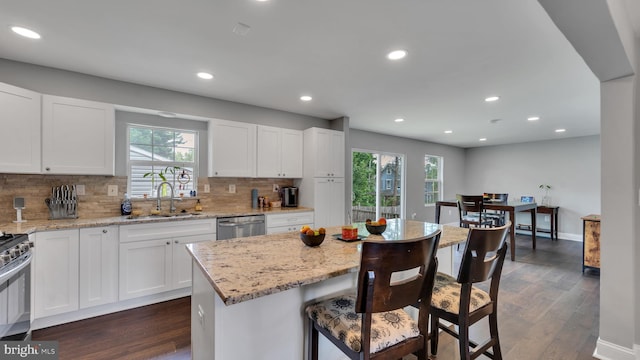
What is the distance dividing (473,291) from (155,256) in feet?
9.76

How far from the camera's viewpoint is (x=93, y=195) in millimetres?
3053

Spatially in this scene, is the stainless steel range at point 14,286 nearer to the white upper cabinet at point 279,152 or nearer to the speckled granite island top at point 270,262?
the speckled granite island top at point 270,262

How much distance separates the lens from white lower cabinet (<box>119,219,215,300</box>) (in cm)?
279

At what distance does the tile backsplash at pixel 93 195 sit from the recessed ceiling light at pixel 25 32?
137 centimetres

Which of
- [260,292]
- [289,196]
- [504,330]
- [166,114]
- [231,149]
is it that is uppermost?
[166,114]

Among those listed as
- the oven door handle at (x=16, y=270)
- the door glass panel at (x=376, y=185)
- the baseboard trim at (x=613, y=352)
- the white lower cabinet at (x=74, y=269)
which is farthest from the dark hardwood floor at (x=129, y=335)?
the door glass panel at (x=376, y=185)

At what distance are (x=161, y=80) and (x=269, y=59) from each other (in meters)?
1.39

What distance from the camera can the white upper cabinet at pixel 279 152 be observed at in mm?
3958

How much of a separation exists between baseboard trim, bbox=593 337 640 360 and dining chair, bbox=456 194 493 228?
9.85ft

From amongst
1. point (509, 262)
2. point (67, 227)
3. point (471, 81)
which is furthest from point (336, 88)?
point (509, 262)

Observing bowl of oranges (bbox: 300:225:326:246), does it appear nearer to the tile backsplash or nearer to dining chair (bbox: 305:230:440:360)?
dining chair (bbox: 305:230:440:360)

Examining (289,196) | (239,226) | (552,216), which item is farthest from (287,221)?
(552,216)

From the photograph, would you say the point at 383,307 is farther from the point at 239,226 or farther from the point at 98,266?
the point at 98,266

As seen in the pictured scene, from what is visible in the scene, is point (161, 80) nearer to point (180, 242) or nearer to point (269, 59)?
point (269, 59)
